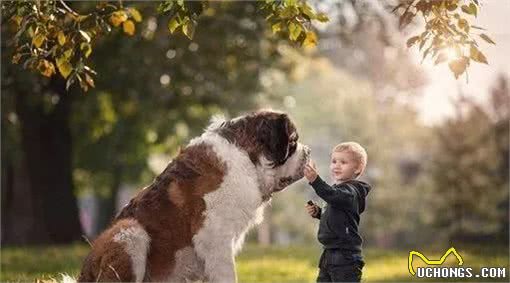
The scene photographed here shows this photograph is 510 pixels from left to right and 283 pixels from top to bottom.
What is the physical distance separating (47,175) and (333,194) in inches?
602

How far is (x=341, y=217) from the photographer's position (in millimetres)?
6922

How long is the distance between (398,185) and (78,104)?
25020 millimetres

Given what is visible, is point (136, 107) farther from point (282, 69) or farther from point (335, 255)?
point (335, 255)

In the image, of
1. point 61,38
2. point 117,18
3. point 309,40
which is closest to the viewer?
point 61,38

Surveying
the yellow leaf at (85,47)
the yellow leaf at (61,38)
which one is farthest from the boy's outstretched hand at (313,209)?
the yellow leaf at (61,38)

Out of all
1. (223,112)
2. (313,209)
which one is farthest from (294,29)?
(223,112)

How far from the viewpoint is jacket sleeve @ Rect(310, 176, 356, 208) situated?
677 cm

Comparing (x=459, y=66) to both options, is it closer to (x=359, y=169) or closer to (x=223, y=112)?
(x=359, y=169)

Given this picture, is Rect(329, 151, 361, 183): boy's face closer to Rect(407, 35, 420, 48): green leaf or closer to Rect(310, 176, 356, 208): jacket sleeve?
Rect(310, 176, 356, 208): jacket sleeve

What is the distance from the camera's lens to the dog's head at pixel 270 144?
674cm

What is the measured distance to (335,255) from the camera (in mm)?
6895

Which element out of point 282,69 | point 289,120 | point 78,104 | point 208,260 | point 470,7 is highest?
point 282,69

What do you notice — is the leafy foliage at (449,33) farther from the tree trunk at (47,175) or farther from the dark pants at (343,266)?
the tree trunk at (47,175)

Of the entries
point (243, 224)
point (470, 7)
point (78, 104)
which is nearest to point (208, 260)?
point (243, 224)
